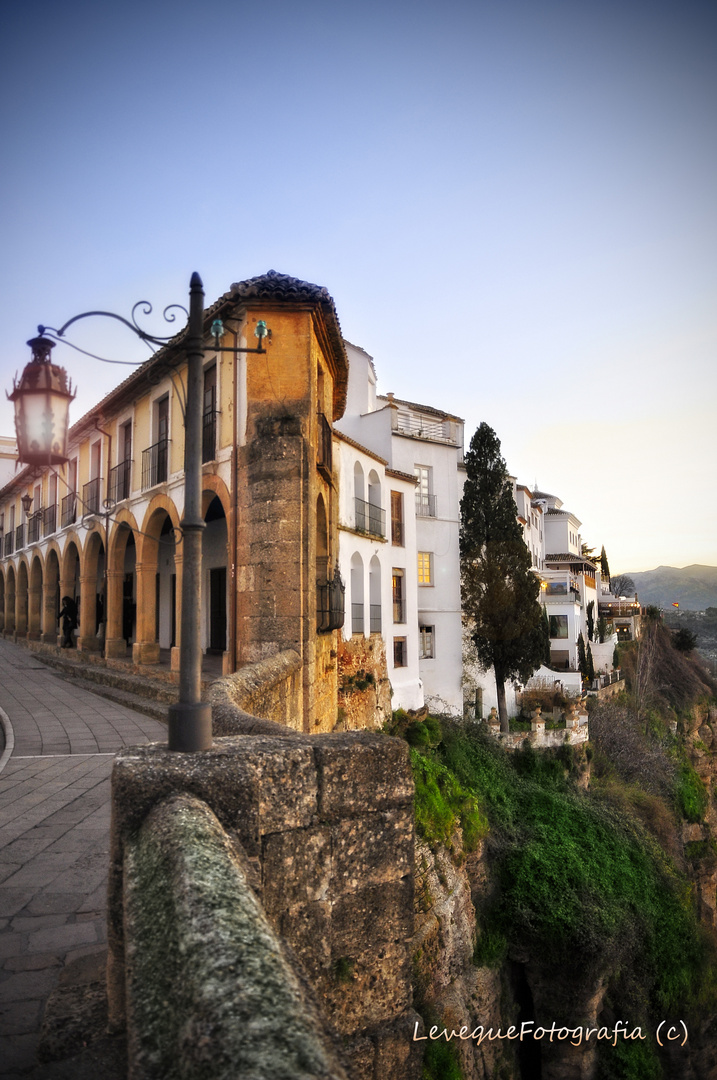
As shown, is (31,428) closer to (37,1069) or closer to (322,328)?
(37,1069)

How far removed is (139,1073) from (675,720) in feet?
129

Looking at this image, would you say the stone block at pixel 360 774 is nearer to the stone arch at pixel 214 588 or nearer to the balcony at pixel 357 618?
the balcony at pixel 357 618

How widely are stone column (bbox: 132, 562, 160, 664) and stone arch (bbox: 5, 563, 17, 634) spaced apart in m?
18.2

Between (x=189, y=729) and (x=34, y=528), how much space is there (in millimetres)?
24019

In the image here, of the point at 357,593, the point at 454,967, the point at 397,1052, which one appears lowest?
the point at 454,967

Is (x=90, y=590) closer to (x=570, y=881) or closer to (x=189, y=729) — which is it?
(x=570, y=881)

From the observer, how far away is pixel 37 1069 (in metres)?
2.27

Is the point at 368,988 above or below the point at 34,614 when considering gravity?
below

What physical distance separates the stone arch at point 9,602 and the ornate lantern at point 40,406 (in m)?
28.2

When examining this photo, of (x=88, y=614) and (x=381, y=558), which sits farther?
(x=88, y=614)

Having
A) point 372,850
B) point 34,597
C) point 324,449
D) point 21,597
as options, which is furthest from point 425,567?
point 372,850

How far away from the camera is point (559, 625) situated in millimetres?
33875

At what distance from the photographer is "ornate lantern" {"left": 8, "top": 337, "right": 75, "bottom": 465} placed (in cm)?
388

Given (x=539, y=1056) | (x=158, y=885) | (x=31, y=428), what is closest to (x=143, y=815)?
(x=158, y=885)
